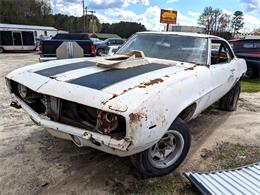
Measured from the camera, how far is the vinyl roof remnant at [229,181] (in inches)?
108

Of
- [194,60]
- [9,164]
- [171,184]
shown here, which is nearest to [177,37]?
[194,60]

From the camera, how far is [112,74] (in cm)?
308

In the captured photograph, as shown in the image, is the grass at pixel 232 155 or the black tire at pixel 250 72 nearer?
the grass at pixel 232 155

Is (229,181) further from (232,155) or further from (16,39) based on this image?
A: (16,39)

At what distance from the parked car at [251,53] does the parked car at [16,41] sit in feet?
62.8

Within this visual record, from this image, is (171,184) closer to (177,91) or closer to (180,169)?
(180,169)

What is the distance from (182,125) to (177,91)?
1.45ft

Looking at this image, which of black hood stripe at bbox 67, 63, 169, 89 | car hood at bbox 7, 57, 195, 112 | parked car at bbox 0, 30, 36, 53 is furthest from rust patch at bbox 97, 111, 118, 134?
parked car at bbox 0, 30, 36, 53

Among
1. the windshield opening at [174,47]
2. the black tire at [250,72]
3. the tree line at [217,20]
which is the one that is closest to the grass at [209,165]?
the windshield opening at [174,47]

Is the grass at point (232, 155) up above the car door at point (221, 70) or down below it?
below

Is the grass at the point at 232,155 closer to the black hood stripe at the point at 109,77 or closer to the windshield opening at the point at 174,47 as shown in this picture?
the windshield opening at the point at 174,47

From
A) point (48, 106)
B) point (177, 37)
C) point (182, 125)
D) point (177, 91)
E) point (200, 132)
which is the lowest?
point (200, 132)

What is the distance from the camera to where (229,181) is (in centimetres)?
294

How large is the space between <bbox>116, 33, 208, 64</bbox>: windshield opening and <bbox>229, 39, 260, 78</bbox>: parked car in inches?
315
